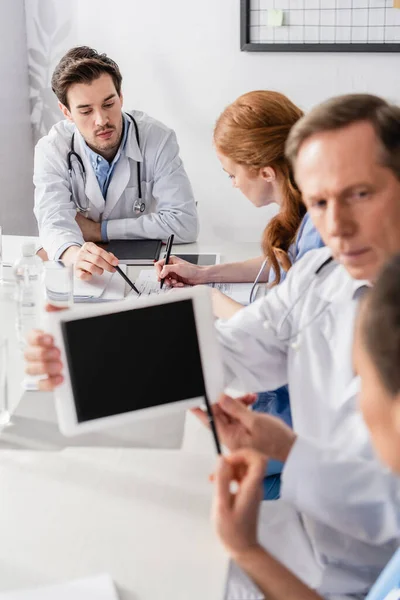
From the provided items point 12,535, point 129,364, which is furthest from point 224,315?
point 12,535

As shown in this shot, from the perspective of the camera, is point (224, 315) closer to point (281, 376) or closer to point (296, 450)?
point (281, 376)

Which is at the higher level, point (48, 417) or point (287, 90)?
point (287, 90)

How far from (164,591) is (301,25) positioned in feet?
9.29

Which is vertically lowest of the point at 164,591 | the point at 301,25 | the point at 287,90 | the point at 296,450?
the point at 164,591

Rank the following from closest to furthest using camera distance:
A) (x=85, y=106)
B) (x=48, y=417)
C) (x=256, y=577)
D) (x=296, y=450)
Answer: (x=256, y=577) → (x=296, y=450) → (x=48, y=417) → (x=85, y=106)

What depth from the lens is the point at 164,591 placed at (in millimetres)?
1005

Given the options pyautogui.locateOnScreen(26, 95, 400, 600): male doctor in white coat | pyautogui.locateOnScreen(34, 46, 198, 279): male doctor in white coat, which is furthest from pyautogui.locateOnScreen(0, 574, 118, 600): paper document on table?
pyautogui.locateOnScreen(34, 46, 198, 279): male doctor in white coat

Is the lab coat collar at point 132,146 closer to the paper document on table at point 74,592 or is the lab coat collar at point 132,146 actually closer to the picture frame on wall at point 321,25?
the picture frame on wall at point 321,25

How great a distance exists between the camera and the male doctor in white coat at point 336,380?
3.56 feet

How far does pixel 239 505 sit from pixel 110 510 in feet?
0.89

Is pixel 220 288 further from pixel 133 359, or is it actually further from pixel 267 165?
pixel 133 359

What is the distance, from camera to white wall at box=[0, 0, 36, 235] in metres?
3.43

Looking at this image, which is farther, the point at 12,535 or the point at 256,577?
the point at 12,535

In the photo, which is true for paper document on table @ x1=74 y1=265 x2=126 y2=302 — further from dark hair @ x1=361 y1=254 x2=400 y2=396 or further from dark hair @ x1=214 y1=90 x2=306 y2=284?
dark hair @ x1=361 y1=254 x2=400 y2=396
